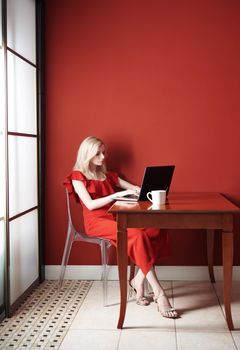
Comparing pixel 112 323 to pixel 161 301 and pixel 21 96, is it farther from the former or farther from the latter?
pixel 21 96

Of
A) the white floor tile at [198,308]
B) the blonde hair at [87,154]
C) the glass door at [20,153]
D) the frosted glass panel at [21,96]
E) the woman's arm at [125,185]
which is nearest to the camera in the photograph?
the white floor tile at [198,308]

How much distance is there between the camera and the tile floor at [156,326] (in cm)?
265

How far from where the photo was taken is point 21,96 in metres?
3.36

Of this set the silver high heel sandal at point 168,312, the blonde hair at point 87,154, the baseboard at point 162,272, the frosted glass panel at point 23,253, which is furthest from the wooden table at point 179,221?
the baseboard at point 162,272

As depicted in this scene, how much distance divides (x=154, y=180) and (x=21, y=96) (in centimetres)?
116

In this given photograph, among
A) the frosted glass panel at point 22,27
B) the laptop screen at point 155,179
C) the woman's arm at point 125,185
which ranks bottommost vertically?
the woman's arm at point 125,185

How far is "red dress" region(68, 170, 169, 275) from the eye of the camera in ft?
9.96

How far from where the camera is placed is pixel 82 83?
12.5 feet

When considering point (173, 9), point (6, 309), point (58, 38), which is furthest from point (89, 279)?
point (173, 9)

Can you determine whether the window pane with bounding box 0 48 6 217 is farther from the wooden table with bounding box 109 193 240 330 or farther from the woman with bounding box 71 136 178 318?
the wooden table with bounding box 109 193 240 330

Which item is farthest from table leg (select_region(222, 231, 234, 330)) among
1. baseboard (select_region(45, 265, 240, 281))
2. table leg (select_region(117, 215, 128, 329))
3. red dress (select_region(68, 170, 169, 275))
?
baseboard (select_region(45, 265, 240, 281))

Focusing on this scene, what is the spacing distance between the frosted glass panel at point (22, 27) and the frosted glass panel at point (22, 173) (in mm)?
640

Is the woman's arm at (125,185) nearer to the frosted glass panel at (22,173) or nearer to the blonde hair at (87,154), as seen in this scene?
the blonde hair at (87,154)

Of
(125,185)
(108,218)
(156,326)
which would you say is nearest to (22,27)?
(125,185)
